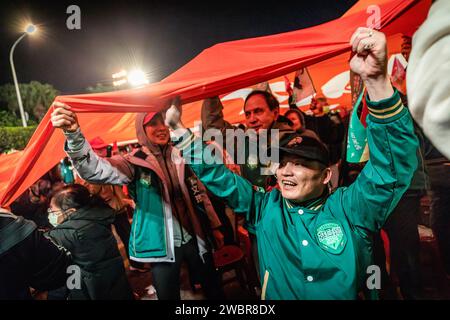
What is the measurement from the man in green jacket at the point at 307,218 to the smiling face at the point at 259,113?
0.47 meters

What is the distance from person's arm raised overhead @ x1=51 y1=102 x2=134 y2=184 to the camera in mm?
1612

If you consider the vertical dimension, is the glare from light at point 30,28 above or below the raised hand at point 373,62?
above

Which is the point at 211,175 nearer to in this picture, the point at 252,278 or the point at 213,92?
the point at 213,92

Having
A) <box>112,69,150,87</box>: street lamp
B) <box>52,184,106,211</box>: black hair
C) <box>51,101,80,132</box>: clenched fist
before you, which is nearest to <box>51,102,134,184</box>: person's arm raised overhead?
<box>51,101,80,132</box>: clenched fist

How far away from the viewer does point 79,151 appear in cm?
166

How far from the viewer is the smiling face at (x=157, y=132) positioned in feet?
6.36

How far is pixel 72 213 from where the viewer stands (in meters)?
1.97

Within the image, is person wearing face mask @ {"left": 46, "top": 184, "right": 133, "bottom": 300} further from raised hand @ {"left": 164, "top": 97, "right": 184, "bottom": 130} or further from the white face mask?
raised hand @ {"left": 164, "top": 97, "right": 184, "bottom": 130}

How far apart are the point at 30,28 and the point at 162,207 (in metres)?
1.45

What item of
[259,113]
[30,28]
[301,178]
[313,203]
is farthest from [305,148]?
[30,28]

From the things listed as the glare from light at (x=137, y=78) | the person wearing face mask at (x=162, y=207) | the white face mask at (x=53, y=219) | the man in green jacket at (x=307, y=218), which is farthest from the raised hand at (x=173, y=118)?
the white face mask at (x=53, y=219)

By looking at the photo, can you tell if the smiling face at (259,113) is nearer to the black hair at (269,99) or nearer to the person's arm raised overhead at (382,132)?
the black hair at (269,99)
